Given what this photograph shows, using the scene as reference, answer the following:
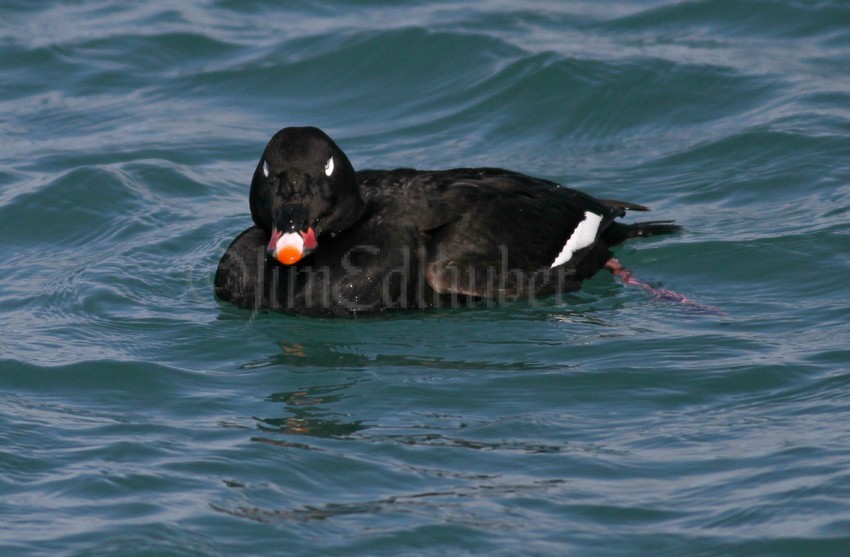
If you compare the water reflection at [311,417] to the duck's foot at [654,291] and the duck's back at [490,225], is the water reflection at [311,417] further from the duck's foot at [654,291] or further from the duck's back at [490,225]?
the duck's foot at [654,291]

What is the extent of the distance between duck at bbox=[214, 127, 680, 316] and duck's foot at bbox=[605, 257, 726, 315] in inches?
13.2

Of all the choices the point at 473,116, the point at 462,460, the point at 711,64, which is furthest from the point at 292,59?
the point at 462,460

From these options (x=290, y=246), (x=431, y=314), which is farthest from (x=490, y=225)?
(x=290, y=246)

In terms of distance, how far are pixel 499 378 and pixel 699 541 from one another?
62.0 inches

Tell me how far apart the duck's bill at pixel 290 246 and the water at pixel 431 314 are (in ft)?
1.28

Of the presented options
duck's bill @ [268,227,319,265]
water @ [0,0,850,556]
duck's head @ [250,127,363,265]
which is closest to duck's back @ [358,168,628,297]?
water @ [0,0,850,556]

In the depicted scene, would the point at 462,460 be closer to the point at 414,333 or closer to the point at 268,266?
the point at 414,333

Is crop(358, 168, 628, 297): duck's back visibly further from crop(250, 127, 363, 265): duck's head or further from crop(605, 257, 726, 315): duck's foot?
crop(250, 127, 363, 265): duck's head

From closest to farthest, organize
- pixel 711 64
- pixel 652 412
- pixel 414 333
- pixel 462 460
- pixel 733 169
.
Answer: pixel 462 460 < pixel 652 412 < pixel 414 333 < pixel 733 169 < pixel 711 64

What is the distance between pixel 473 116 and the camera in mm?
10430

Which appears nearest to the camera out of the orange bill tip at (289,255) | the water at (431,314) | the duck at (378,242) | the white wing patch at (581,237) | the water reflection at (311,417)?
the water at (431,314)

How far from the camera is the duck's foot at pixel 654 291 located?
687 cm

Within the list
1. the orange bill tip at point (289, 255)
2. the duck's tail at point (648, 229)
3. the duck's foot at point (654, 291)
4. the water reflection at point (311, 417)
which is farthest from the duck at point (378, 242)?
the water reflection at point (311, 417)

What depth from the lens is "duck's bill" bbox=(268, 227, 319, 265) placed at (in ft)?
21.3
